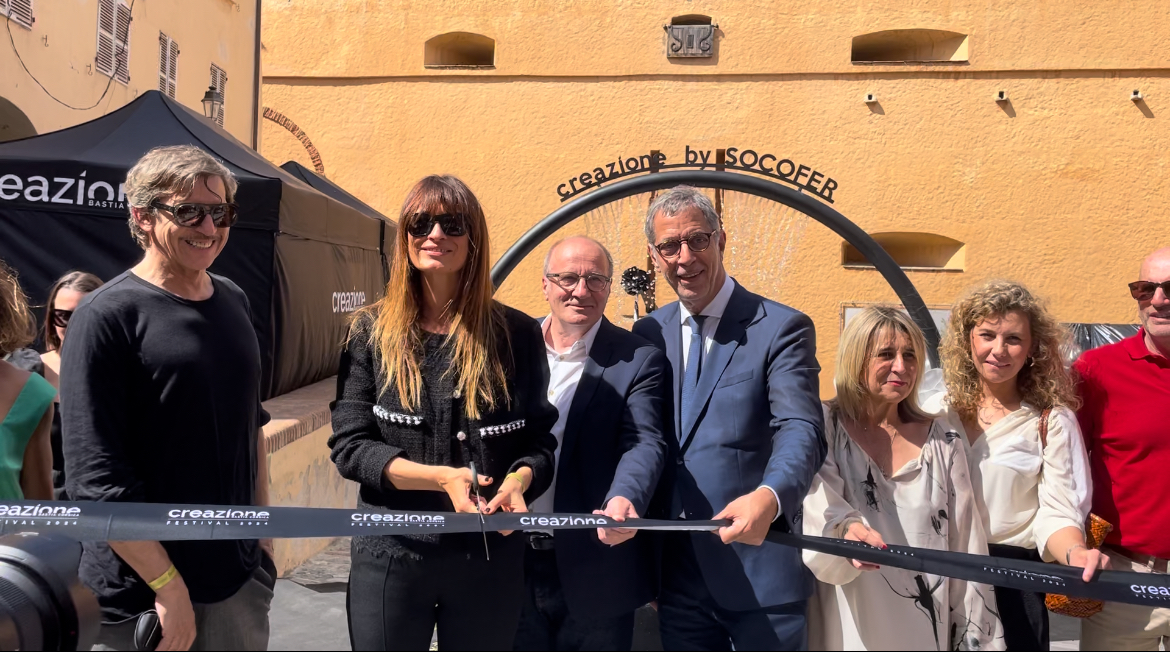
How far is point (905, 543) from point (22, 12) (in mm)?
8586

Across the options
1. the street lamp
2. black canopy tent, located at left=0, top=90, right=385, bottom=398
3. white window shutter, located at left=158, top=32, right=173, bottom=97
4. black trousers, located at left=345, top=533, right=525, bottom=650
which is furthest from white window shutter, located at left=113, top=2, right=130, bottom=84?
black trousers, located at left=345, top=533, right=525, bottom=650

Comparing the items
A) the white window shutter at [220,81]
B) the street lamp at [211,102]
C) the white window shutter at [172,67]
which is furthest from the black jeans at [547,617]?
the white window shutter at [220,81]

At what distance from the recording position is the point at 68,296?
10.3 ft

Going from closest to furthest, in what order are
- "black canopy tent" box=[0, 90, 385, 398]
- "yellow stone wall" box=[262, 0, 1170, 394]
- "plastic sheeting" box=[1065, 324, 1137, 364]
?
1. "black canopy tent" box=[0, 90, 385, 398]
2. "plastic sheeting" box=[1065, 324, 1137, 364]
3. "yellow stone wall" box=[262, 0, 1170, 394]

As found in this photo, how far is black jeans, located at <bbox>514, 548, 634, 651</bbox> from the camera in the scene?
2238 mm

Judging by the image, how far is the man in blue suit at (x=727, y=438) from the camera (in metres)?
2.21

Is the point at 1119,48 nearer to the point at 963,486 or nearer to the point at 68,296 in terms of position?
the point at 963,486

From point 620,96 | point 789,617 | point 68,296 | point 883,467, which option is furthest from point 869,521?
point 620,96

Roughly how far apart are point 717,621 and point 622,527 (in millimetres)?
512

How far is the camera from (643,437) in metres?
2.15

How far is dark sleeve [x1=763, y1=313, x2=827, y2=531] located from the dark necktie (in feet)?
0.64

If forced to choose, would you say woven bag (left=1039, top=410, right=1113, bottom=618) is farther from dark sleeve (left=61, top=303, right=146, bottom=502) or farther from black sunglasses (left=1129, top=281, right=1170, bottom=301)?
dark sleeve (left=61, top=303, right=146, bottom=502)

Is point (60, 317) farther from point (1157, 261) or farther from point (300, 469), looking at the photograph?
point (1157, 261)

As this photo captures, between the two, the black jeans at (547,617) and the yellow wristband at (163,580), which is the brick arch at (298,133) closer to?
the black jeans at (547,617)
